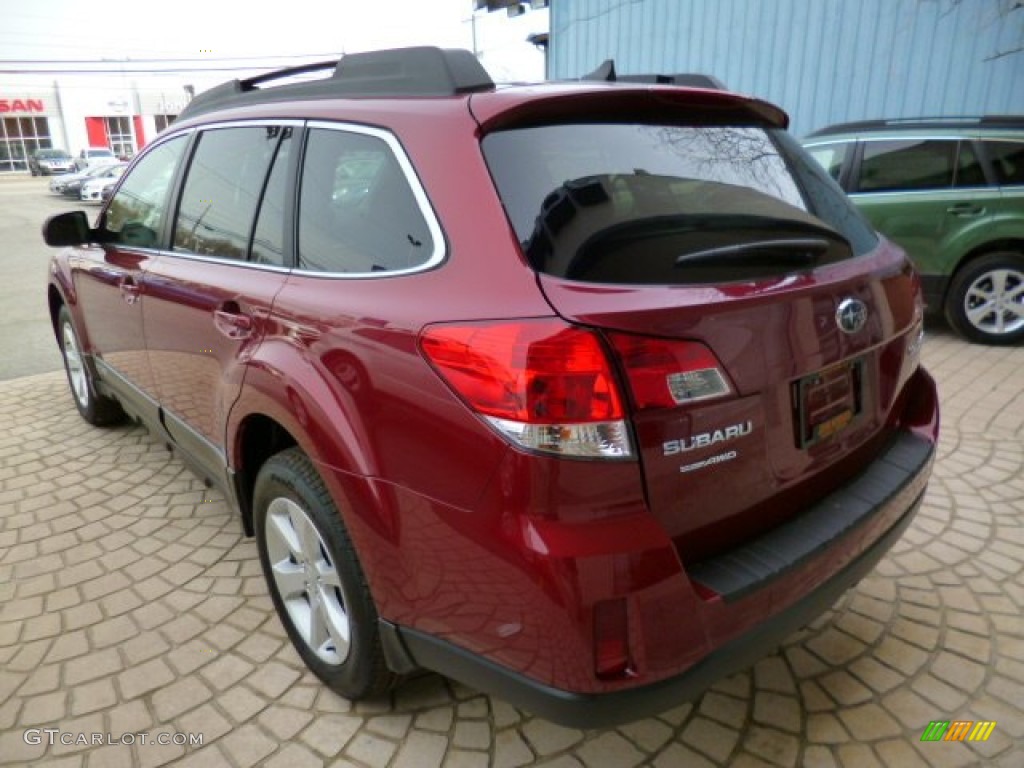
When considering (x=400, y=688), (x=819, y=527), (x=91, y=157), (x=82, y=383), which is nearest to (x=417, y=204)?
(x=819, y=527)

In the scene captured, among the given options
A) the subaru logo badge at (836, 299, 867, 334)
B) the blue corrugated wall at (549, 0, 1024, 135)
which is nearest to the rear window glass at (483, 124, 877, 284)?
the subaru logo badge at (836, 299, 867, 334)

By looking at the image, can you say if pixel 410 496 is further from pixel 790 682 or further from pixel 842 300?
pixel 790 682

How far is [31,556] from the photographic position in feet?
10.2

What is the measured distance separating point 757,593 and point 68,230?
351cm

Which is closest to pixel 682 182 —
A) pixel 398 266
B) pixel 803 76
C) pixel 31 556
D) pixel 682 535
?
pixel 398 266

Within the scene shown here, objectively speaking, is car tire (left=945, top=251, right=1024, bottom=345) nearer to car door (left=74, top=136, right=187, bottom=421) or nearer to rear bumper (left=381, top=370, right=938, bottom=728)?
rear bumper (left=381, top=370, right=938, bottom=728)

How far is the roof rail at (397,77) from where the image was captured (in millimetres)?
1861

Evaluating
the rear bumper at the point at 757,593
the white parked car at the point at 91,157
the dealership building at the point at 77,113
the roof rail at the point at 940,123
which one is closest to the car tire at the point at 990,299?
the roof rail at the point at 940,123

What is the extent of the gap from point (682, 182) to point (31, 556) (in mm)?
3114

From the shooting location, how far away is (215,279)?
243 cm

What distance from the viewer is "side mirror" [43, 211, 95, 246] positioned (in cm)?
342

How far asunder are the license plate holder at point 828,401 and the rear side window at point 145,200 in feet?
8.68

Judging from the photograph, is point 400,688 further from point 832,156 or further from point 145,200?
point 832,156

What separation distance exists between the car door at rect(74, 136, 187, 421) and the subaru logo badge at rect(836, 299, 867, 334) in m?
2.60
